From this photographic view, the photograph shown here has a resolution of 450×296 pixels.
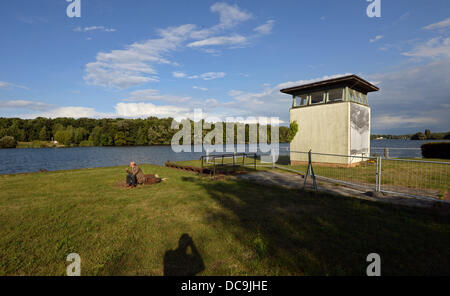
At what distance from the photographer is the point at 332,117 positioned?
16.1 meters

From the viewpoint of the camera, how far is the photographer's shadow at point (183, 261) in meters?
3.35

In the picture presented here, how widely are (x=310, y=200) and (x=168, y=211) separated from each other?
4.85m

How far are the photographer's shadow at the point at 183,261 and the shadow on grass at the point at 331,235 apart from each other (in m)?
0.83

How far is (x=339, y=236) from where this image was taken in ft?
14.5

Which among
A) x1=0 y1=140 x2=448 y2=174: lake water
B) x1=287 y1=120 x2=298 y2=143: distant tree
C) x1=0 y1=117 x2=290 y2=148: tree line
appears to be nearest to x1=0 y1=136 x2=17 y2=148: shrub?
x1=0 y1=117 x2=290 y2=148: tree line

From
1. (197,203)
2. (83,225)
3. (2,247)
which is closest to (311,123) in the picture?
(197,203)

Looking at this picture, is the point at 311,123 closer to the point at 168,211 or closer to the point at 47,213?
the point at 168,211

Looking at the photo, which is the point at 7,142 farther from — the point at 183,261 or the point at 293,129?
the point at 183,261

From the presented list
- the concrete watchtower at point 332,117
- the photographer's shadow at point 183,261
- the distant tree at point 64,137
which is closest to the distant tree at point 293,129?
the concrete watchtower at point 332,117

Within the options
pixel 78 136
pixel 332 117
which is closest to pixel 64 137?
pixel 78 136

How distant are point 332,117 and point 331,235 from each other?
13.9m

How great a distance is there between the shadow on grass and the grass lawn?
20 millimetres

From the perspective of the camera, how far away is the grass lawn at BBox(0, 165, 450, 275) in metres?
3.48
